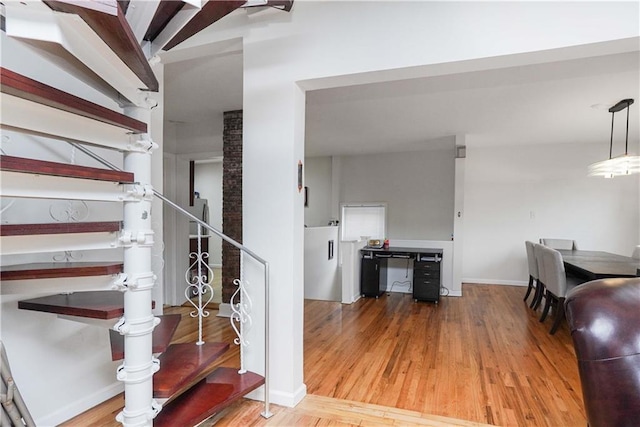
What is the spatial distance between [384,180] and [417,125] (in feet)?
6.99

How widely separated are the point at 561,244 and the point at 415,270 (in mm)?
2451

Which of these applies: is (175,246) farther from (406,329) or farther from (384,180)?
(384,180)

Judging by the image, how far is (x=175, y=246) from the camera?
5184 millimetres

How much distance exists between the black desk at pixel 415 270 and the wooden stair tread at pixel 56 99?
440 cm

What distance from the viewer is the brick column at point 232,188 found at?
13.8 ft

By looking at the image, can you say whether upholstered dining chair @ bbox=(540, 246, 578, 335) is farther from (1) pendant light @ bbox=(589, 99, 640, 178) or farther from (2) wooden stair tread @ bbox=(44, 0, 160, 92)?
(2) wooden stair tread @ bbox=(44, 0, 160, 92)

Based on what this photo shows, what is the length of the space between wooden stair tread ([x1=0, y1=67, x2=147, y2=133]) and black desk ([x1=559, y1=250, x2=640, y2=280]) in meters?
3.87

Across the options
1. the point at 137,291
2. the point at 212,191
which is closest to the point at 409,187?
the point at 212,191

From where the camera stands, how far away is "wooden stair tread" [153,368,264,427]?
1782mm

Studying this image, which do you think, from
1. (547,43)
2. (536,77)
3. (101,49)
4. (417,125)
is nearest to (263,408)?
(101,49)

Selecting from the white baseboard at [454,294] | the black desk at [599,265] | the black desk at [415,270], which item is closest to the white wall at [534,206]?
the white baseboard at [454,294]

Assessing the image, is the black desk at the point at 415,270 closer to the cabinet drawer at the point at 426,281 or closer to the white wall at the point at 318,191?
the cabinet drawer at the point at 426,281

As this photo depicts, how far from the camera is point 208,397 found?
6.44 feet

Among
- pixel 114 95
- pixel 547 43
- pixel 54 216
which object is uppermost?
pixel 547 43
